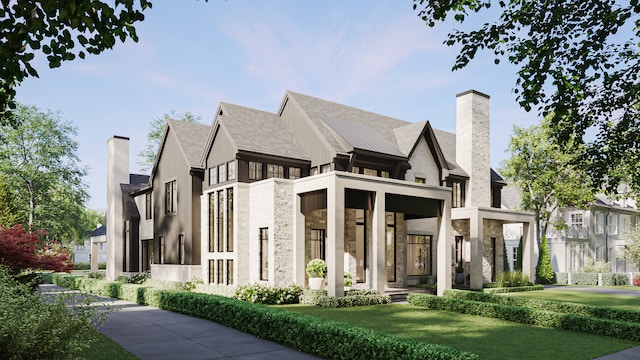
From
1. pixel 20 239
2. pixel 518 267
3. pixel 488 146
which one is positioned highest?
pixel 488 146

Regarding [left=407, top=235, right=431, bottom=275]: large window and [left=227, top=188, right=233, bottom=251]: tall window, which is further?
[left=407, top=235, right=431, bottom=275]: large window

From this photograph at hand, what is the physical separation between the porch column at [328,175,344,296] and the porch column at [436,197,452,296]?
20.0 ft

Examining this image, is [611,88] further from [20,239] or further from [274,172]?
[20,239]

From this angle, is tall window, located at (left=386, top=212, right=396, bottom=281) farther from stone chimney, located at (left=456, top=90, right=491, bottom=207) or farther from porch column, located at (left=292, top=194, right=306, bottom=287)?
stone chimney, located at (left=456, top=90, right=491, bottom=207)

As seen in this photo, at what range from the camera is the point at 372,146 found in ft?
90.1

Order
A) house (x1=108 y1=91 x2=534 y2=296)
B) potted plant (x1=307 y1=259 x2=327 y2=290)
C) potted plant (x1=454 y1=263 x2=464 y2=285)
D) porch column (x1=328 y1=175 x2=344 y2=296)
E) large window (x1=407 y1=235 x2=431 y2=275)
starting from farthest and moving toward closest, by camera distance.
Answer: potted plant (x1=454 y1=263 x2=464 y2=285) < large window (x1=407 y1=235 x2=431 y2=275) < house (x1=108 y1=91 x2=534 y2=296) < potted plant (x1=307 y1=259 x2=327 y2=290) < porch column (x1=328 y1=175 x2=344 y2=296)

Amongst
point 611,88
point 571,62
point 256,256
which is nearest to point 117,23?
point 571,62

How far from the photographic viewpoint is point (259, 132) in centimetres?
2791

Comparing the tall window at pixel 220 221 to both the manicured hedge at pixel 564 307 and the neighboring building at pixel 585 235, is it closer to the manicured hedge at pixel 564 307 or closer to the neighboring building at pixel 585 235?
the manicured hedge at pixel 564 307

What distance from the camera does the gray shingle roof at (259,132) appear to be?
26375mm

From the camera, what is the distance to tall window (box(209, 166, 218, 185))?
28000mm

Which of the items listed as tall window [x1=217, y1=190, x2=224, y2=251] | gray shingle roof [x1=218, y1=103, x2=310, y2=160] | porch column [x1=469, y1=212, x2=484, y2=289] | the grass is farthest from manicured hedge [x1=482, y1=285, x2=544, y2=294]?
the grass

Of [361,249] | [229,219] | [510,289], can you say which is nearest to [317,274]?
[361,249]

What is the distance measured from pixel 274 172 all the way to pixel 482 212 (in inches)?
489
